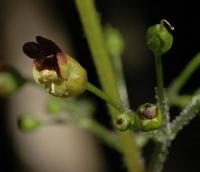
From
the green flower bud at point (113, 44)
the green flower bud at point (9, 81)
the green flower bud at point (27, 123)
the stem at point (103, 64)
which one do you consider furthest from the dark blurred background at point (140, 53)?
the stem at point (103, 64)

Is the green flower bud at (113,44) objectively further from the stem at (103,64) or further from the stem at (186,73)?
the stem at (103,64)

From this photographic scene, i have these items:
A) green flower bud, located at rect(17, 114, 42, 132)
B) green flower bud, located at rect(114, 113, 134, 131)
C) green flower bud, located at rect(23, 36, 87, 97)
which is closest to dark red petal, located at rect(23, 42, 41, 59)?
green flower bud, located at rect(23, 36, 87, 97)

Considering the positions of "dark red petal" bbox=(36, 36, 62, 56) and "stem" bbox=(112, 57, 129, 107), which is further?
"stem" bbox=(112, 57, 129, 107)

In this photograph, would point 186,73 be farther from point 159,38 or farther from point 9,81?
point 9,81

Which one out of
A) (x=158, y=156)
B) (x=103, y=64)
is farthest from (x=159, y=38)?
(x=158, y=156)

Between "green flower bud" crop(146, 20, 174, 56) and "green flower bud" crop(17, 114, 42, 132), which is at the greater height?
"green flower bud" crop(146, 20, 174, 56)

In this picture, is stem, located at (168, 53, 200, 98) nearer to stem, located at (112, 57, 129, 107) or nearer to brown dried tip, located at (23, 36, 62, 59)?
stem, located at (112, 57, 129, 107)
